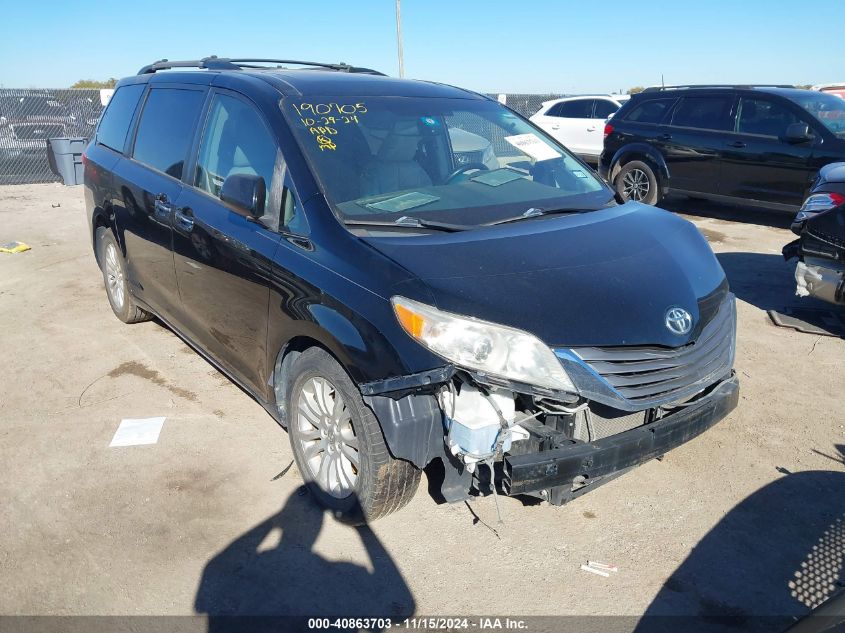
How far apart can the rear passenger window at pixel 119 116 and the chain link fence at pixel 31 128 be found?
36.2 ft

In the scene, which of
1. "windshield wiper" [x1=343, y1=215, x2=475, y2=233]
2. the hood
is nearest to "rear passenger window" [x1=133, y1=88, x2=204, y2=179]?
"windshield wiper" [x1=343, y1=215, x2=475, y2=233]

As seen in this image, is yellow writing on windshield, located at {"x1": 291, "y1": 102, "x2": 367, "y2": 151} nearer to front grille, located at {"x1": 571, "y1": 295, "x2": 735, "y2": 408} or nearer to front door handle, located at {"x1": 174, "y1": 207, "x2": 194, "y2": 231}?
front door handle, located at {"x1": 174, "y1": 207, "x2": 194, "y2": 231}

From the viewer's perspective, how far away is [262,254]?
128 inches

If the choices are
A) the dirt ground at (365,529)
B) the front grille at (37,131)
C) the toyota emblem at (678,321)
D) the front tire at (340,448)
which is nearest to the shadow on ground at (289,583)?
the dirt ground at (365,529)

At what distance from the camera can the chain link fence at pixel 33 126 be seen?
14.7 metres

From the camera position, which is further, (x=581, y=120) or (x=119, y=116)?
(x=581, y=120)

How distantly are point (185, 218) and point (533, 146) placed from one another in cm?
207

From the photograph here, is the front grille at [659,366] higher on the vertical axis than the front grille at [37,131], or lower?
lower

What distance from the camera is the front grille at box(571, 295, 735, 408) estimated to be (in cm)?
262

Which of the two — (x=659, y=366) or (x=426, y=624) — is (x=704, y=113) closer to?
(x=659, y=366)

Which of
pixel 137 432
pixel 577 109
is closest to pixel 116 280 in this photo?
pixel 137 432

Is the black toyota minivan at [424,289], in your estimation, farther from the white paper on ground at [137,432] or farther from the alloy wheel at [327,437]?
the white paper on ground at [137,432]

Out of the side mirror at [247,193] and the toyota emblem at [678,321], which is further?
the side mirror at [247,193]

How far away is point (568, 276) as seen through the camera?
9.24ft
